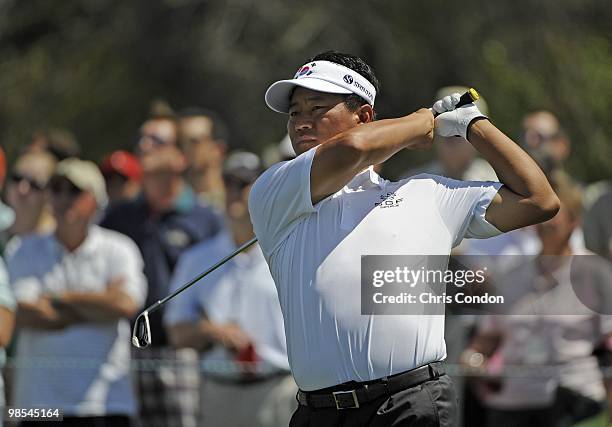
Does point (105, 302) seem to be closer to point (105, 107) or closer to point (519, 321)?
point (519, 321)

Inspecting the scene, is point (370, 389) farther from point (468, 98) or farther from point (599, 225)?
point (599, 225)

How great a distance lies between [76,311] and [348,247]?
3.72m

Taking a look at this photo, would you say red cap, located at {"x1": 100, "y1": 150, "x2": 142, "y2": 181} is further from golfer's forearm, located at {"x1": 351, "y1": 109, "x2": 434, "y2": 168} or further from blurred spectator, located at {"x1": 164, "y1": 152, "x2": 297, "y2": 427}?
golfer's forearm, located at {"x1": 351, "y1": 109, "x2": 434, "y2": 168}

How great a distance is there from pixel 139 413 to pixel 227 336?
94 cm

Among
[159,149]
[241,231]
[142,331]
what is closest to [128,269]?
[241,231]

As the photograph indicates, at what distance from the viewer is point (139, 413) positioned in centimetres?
937

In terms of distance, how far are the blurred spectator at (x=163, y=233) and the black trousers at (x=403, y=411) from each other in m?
3.98

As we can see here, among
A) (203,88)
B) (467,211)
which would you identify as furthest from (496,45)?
(467,211)

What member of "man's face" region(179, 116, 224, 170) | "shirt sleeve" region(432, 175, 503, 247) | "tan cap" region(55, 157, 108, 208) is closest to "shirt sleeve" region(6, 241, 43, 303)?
"tan cap" region(55, 157, 108, 208)

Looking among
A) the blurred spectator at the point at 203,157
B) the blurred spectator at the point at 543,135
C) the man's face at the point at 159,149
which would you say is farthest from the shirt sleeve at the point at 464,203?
the blurred spectator at the point at 203,157

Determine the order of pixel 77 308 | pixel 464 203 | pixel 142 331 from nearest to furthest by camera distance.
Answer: pixel 464 203
pixel 142 331
pixel 77 308

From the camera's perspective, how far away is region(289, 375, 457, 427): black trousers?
5227 millimetres

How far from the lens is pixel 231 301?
9102mm

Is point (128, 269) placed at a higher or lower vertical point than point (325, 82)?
higher
